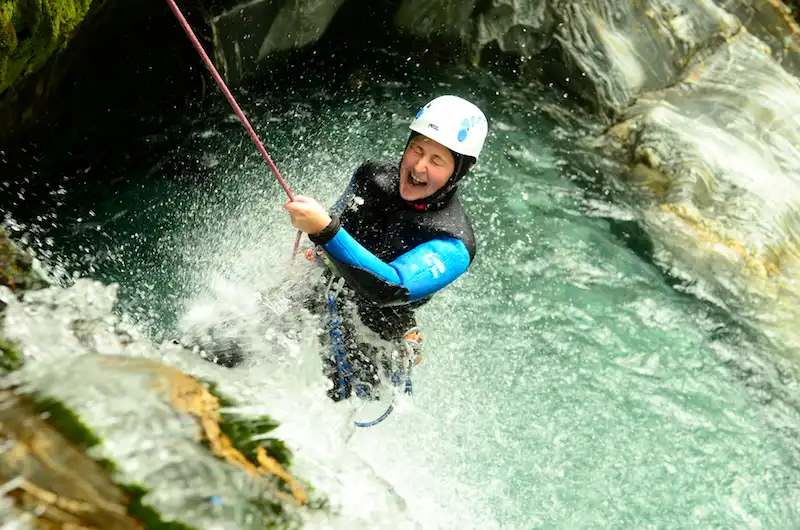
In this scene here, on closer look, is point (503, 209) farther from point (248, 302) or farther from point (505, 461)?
point (248, 302)

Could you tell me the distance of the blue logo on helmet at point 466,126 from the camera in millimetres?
3498

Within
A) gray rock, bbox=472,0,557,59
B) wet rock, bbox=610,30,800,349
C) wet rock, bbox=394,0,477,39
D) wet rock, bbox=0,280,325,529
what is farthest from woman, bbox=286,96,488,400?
gray rock, bbox=472,0,557,59

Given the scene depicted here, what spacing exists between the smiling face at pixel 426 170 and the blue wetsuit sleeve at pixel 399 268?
311mm

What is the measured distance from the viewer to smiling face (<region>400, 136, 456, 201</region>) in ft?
11.4

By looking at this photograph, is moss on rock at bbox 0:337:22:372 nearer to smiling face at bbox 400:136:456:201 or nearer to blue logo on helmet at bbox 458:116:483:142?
smiling face at bbox 400:136:456:201

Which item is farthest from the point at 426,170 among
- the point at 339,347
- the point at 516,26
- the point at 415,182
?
the point at 516,26

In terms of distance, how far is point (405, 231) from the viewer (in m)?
3.50

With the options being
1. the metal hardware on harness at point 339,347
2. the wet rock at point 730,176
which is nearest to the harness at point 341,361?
the metal hardware on harness at point 339,347

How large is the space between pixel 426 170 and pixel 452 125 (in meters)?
0.28

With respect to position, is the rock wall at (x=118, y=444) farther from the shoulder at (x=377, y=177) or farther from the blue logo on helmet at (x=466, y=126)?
the blue logo on helmet at (x=466, y=126)

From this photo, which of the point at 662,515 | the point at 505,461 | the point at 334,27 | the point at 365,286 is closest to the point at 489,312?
the point at 505,461

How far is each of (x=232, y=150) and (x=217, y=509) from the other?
4.79 m

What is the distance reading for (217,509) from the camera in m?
2.04

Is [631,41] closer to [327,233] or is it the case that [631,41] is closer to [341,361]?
[341,361]
